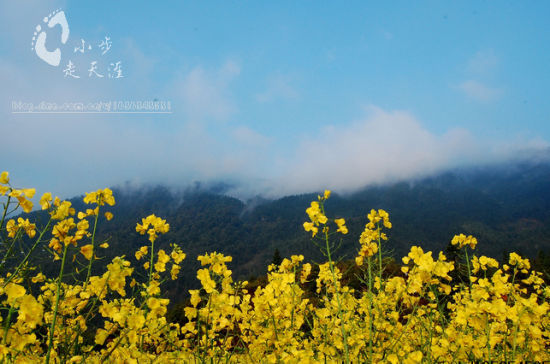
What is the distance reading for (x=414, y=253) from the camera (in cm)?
255

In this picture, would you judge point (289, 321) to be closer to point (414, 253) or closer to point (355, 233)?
point (414, 253)

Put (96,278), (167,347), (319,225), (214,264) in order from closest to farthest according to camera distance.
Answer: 1. (96,278)
2. (214,264)
3. (319,225)
4. (167,347)

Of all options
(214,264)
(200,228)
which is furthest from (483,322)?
(200,228)

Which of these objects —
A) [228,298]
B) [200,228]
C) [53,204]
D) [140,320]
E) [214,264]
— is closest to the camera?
[140,320]

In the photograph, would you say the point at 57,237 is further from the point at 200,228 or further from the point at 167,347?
the point at 200,228

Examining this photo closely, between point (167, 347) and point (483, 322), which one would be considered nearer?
point (483, 322)

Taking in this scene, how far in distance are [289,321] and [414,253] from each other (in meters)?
1.53

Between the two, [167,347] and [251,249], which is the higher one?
[167,347]

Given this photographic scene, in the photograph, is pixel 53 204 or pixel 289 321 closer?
pixel 53 204

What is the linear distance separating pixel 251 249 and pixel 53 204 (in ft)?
556

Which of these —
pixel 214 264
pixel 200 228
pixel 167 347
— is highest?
pixel 214 264

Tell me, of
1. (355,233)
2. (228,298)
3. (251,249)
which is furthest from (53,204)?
(251,249)

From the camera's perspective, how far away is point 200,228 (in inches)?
7623

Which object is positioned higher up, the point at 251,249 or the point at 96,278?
the point at 96,278
